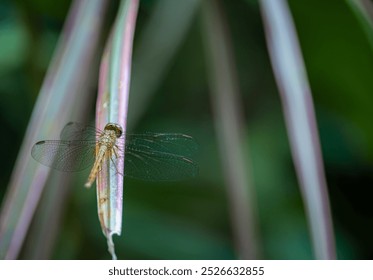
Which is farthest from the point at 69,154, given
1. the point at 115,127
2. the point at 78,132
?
the point at 115,127

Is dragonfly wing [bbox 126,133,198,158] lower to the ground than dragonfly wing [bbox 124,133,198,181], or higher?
higher

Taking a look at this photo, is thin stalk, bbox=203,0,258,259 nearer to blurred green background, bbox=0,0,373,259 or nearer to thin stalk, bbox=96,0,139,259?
blurred green background, bbox=0,0,373,259

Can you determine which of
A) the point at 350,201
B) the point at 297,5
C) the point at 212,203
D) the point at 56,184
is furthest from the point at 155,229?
the point at 297,5

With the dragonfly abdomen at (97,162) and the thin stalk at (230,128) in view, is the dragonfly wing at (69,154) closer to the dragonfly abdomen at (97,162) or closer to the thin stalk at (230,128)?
the dragonfly abdomen at (97,162)

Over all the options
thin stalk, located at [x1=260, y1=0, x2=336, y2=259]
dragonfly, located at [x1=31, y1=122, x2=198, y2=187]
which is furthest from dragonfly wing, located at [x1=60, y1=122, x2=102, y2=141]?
thin stalk, located at [x1=260, y1=0, x2=336, y2=259]

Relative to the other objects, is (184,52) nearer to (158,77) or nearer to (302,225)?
(158,77)

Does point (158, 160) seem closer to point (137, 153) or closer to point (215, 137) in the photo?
point (137, 153)
